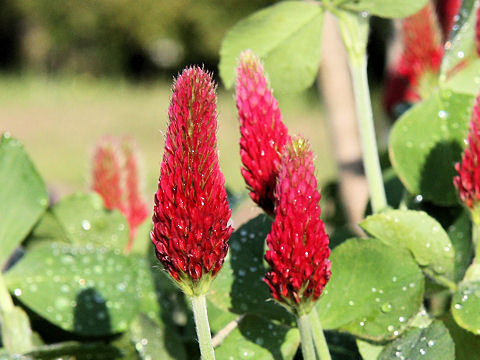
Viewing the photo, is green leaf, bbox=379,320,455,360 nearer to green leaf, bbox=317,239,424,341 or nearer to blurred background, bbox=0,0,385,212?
green leaf, bbox=317,239,424,341

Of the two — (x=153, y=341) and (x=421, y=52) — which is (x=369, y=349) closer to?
(x=153, y=341)

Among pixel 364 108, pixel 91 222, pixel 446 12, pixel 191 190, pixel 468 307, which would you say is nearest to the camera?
pixel 191 190

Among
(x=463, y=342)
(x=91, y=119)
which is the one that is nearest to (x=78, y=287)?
(x=463, y=342)

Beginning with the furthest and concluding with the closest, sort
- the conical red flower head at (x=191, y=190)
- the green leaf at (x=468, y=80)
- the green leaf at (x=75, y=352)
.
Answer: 1. the green leaf at (x=468, y=80)
2. the green leaf at (x=75, y=352)
3. the conical red flower head at (x=191, y=190)

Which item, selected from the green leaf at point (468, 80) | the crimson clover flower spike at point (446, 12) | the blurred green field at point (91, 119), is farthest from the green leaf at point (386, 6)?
the blurred green field at point (91, 119)

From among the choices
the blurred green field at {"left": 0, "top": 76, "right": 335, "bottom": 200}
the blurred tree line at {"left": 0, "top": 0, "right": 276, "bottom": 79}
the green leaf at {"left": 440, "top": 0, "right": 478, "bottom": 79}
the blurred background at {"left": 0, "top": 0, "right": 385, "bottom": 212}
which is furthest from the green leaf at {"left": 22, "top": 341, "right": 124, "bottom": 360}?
the blurred tree line at {"left": 0, "top": 0, "right": 276, "bottom": 79}

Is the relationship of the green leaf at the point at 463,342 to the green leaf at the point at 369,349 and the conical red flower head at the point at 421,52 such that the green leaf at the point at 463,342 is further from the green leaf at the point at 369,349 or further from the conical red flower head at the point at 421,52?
the conical red flower head at the point at 421,52

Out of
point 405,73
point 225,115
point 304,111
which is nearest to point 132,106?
point 225,115
